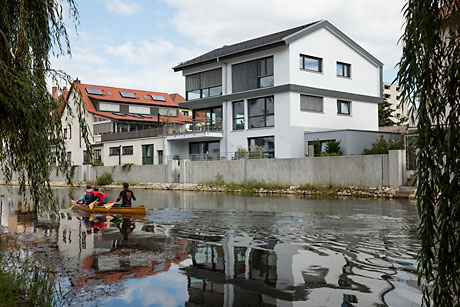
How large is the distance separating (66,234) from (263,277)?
814cm

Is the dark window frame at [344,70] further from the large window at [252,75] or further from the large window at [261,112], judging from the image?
the large window at [261,112]

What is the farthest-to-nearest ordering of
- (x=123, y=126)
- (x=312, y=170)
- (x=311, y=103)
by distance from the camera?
(x=123, y=126) < (x=311, y=103) < (x=312, y=170)

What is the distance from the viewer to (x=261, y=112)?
3722 cm

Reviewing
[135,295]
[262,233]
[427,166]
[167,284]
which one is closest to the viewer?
[427,166]

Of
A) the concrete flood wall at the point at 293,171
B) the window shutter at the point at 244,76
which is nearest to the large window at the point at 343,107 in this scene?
the window shutter at the point at 244,76

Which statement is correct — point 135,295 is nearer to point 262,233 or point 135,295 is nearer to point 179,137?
point 262,233

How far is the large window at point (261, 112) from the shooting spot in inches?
1439

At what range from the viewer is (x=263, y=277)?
28.6ft

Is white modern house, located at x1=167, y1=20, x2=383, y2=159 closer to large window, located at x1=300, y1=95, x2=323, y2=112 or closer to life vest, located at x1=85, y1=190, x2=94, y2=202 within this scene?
large window, located at x1=300, y1=95, x2=323, y2=112

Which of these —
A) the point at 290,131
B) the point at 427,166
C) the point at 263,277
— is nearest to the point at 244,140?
the point at 290,131

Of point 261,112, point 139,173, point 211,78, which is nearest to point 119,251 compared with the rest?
point 261,112

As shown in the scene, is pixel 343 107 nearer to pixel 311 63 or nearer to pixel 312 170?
pixel 311 63

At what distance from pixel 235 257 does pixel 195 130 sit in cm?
3070

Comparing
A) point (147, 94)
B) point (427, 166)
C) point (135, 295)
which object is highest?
point (147, 94)
